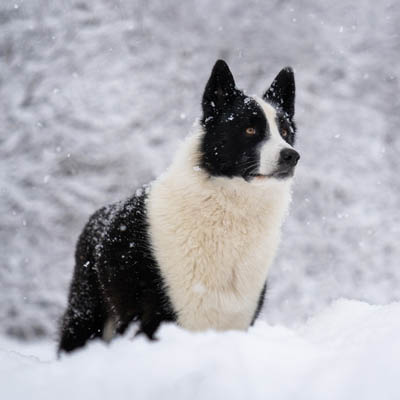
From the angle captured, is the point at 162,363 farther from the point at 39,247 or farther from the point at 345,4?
the point at 345,4

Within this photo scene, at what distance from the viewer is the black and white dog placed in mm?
2564

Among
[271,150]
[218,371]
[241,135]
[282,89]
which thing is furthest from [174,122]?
[218,371]

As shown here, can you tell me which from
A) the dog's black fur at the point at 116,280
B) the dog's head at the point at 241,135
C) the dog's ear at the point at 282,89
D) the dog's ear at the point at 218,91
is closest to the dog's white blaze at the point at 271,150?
the dog's head at the point at 241,135

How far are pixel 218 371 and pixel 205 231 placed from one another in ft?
3.98

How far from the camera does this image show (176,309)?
253 centimetres

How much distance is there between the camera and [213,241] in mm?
2629

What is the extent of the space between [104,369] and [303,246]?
7.37 meters

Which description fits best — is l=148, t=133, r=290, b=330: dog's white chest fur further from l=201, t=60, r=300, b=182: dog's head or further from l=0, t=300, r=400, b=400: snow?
l=0, t=300, r=400, b=400: snow

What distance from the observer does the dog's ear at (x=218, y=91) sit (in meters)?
2.83

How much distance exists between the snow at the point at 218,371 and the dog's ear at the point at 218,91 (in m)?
1.52

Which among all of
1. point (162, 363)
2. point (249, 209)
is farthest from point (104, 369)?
point (249, 209)

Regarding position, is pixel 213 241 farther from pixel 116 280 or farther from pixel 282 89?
pixel 282 89

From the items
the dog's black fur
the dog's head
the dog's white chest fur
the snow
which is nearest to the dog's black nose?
the dog's head

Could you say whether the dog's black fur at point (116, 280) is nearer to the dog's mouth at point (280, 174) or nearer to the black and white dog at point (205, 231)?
the black and white dog at point (205, 231)
